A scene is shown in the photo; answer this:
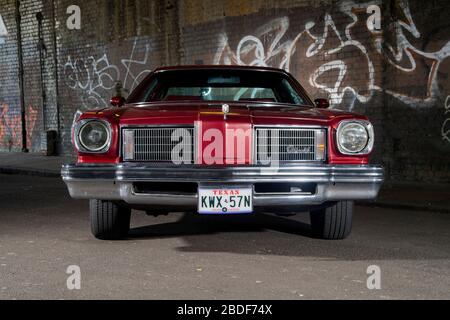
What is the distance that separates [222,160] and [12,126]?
17597mm

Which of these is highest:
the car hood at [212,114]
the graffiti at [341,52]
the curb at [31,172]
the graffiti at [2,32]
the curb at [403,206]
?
the graffiti at [2,32]

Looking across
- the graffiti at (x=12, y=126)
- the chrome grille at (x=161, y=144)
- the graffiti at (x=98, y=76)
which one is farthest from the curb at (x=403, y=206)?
the graffiti at (x=12, y=126)

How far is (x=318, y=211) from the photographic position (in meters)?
5.93

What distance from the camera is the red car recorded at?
16.4ft

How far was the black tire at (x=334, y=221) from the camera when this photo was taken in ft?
18.7

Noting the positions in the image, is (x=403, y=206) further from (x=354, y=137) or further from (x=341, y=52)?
(x=341, y=52)

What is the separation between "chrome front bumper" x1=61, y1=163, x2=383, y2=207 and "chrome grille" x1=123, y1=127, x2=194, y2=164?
0.12 m

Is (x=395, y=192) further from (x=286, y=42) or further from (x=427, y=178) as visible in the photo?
(x=286, y=42)

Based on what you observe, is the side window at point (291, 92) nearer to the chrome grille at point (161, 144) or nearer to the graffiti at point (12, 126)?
the chrome grille at point (161, 144)

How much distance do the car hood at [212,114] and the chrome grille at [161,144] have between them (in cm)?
8

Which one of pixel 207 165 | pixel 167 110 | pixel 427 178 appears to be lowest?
pixel 427 178

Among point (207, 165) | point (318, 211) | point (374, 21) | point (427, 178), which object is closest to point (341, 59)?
point (374, 21)

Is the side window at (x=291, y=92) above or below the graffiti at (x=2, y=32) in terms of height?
below
